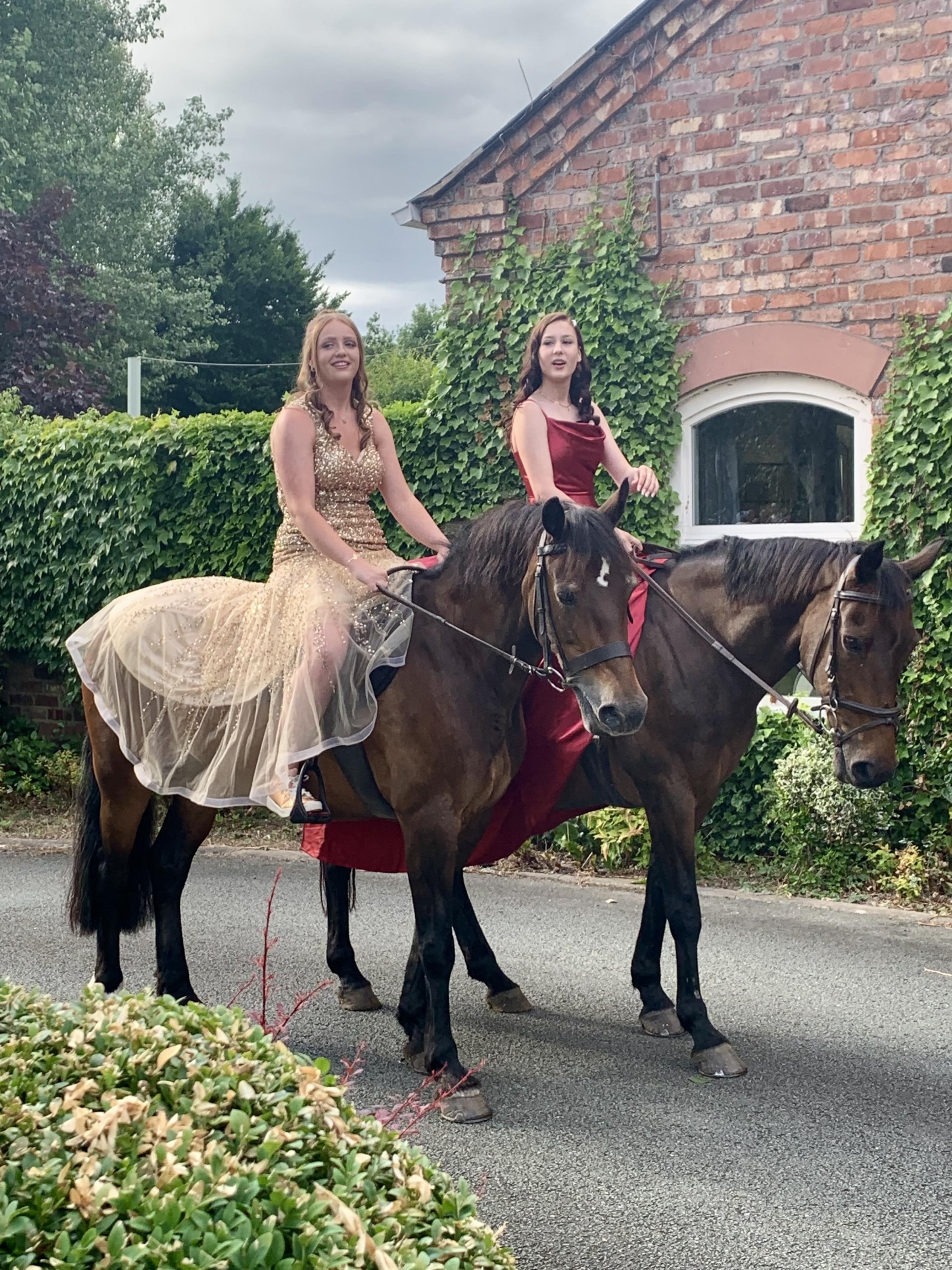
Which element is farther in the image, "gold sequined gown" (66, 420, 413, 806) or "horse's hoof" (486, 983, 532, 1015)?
"horse's hoof" (486, 983, 532, 1015)

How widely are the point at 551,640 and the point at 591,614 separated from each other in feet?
0.60

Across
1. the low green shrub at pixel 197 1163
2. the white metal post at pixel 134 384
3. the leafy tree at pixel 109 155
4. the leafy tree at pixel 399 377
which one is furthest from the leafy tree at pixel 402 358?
the low green shrub at pixel 197 1163

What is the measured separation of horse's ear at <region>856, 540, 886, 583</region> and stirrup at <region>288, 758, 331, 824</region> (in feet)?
6.65

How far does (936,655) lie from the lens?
7297 millimetres

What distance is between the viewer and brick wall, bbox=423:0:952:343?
25.3 ft

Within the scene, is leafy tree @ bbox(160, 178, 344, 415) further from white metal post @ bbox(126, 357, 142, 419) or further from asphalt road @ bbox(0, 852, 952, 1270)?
asphalt road @ bbox(0, 852, 952, 1270)

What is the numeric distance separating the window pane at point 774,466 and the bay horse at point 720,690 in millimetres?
3286

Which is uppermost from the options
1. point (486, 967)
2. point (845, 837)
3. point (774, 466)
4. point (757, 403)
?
point (757, 403)

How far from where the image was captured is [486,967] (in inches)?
210

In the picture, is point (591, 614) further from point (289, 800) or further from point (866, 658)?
point (289, 800)

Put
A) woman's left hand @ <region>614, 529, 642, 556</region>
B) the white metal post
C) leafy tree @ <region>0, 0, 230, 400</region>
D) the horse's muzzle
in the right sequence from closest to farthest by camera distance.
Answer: the horse's muzzle
woman's left hand @ <region>614, 529, 642, 556</region>
the white metal post
leafy tree @ <region>0, 0, 230, 400</region>

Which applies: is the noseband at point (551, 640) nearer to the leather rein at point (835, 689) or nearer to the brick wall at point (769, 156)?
the leather rein at point (835, 689)

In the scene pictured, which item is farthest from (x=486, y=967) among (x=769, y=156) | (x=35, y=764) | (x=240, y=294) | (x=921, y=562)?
(x=240, y=294)

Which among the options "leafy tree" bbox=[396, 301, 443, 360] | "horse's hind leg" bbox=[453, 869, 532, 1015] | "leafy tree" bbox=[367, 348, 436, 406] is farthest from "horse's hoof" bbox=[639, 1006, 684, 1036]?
"leafy tree" bbox=[396, 301, 443, 360]
